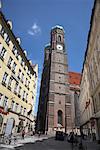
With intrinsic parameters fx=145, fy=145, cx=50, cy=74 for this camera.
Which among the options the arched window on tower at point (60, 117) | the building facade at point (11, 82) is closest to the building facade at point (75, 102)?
the arched window on tower at point (60, 117)

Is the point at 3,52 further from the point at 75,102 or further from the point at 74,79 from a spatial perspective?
the point at 74,79

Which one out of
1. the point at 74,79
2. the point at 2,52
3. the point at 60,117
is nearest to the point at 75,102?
the point at 60,117

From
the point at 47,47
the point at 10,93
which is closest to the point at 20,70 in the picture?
the point at 10,93

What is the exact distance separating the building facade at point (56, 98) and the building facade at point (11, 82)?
12.7 metres

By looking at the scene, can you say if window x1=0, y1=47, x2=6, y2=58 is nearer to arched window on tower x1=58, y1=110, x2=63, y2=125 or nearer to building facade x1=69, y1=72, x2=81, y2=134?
arched window on tower x1=58, y1=110, x2=63, y2=125

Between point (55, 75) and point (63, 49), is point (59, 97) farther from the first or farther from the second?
point (63, 49)

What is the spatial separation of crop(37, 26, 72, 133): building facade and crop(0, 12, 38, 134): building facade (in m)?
12.7

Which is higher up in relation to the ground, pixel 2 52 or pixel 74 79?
pixel 74 79

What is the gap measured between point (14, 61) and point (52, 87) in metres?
23.1

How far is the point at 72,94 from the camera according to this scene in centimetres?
5456

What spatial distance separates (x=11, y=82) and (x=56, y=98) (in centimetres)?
2386

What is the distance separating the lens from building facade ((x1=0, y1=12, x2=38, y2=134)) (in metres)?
20.2

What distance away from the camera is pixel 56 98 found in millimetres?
45219

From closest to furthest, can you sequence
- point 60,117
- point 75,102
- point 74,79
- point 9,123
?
point 9,123, point 60,117, point 75,102, point 74,79
